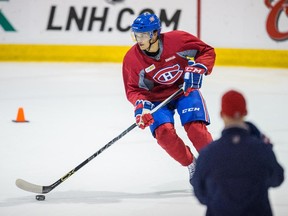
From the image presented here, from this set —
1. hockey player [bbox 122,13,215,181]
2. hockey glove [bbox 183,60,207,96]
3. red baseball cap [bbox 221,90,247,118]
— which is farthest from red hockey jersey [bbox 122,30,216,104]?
red baseball cap [bbox 221,90,247,118]

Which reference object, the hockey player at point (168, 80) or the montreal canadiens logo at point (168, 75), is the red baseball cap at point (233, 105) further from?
the montreal canadiens logo at point (168, 75)

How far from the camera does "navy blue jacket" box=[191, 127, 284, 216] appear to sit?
2.32 m

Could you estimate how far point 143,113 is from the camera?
3.97 meters

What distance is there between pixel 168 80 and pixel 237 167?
192 cm

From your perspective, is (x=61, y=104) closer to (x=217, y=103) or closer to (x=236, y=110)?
(x=217, y=103)

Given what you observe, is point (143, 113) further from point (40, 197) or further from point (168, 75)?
point (40, 197)

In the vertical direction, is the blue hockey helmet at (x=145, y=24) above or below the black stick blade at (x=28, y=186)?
above

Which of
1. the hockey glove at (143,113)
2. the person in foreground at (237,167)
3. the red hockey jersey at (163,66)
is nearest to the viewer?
the person in foreground at (237,167)

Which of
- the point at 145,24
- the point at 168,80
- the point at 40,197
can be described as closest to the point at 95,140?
the point at 168,80

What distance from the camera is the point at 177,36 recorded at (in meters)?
4.24

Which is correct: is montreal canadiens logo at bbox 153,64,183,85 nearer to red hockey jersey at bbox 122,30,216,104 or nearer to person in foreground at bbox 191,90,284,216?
red hockey jersey at bbox 122,30,216,104

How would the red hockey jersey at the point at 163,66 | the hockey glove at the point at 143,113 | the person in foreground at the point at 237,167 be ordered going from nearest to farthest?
the person in foreground at the point at 237,167 < the hockey glove at the point at 143,113 < the red hockey jersey at the point at 163,66

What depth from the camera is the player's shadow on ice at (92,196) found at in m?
3.95

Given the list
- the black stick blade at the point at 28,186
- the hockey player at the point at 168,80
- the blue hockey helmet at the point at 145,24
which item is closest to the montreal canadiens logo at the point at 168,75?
the hockey player at the point at 168,80
